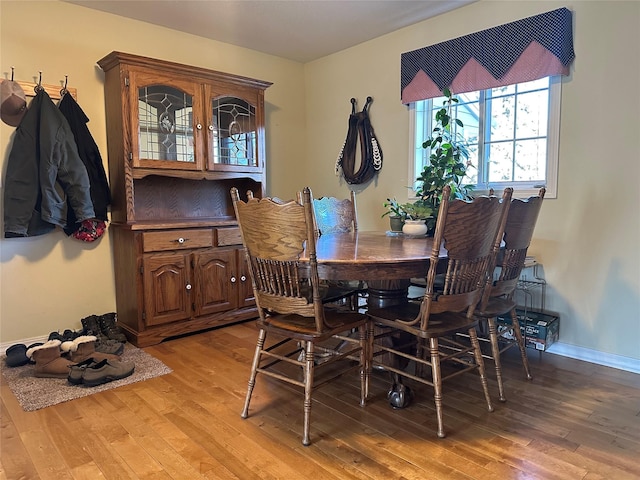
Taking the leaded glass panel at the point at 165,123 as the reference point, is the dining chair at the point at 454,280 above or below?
below

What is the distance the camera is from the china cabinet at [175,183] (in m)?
3.03

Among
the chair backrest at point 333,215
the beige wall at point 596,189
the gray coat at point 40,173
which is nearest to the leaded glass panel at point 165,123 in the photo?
the gray coat at point 40,173

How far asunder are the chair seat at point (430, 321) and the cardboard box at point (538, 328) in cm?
78

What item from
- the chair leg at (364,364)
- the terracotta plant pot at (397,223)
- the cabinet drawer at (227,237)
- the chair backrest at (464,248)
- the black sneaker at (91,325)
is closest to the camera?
the chair backrest at (464,248)

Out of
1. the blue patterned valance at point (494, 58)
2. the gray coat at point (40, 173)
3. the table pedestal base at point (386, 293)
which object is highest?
the blue patterned valance at point (494, 58)

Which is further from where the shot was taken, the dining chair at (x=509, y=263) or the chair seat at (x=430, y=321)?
the dining chair at (x=509, y=263)

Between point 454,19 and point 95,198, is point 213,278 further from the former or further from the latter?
point 454,19

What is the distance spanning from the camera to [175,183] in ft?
11.7

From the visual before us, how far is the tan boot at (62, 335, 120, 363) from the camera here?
265 cm

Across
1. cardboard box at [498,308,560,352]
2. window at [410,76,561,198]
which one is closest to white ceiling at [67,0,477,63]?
window at [410,76,561,198]

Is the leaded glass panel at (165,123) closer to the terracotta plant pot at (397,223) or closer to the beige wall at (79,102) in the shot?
the beige wall at (79,102)

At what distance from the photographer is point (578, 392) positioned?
89.9 inches

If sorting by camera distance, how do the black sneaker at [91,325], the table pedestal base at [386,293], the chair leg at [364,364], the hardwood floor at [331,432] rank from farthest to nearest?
1. the black sneaker at [91,325]
2. the table pedestal base at [386,293]
3. the chair leg at [364,364]
4. the hardwood floor at [331,432]

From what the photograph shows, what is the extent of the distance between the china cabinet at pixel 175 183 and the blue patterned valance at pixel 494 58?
1.30 metres
